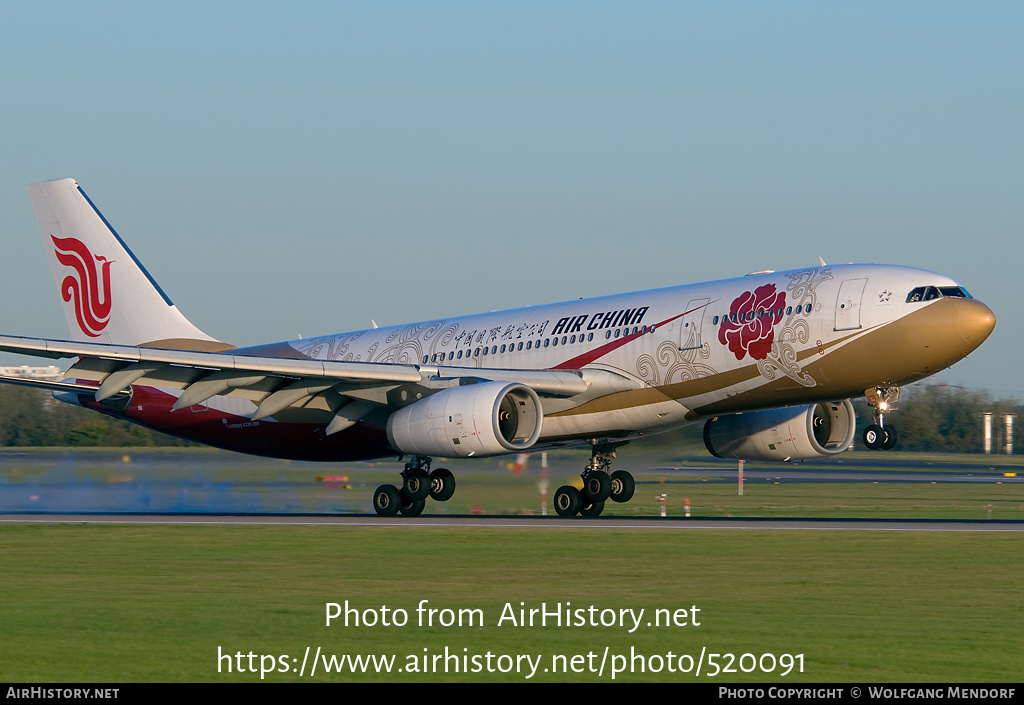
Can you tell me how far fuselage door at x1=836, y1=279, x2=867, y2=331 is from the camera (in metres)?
30.0

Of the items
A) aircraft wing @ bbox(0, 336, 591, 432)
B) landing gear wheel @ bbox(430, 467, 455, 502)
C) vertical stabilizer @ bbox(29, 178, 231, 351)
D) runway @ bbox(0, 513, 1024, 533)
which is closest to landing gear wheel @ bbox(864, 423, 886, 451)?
runway @ bbox(0, 513, 1024, 533)

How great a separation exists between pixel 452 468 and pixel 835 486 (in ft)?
78.4

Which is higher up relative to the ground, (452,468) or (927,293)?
(927,293)

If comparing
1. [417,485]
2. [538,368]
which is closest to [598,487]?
[538,368]

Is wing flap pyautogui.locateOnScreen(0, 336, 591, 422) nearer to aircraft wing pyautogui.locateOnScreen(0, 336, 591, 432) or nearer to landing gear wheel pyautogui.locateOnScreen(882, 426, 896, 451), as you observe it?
aircraft wing pyautogui.locateOnScreen(0, 336, 591, 432)

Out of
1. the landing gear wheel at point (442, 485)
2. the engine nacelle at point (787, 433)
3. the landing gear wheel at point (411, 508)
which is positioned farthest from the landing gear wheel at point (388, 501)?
the engine nacelle at point (787, 433)

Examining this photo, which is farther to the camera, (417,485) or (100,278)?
(100,278)

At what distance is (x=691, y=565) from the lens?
21.2 meters

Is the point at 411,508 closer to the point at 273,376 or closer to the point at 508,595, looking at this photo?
the point at 273,376

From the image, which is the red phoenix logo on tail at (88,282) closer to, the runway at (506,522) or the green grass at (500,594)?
the runway at (506,522)

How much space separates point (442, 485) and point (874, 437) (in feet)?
40.2

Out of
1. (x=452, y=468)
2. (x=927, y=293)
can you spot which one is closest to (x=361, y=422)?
(x=452, y=468)

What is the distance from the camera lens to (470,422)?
3088 centimetres
